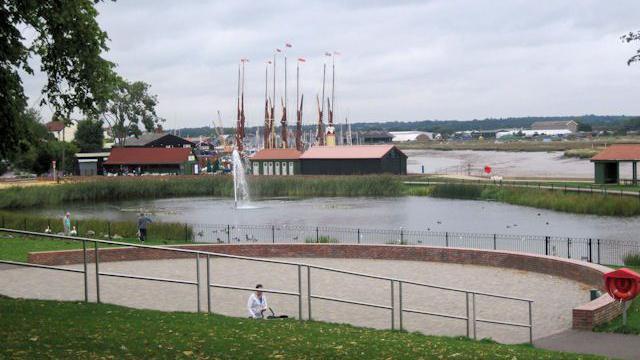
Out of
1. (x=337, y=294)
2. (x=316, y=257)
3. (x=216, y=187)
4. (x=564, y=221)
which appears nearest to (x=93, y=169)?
(x=216, y=187)

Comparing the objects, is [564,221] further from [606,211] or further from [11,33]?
[11,33]

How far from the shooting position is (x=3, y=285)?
659 inches

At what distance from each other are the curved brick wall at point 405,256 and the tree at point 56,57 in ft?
13.2

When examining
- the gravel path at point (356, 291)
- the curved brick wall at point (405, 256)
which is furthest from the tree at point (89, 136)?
the gravel path at point (356, 291)

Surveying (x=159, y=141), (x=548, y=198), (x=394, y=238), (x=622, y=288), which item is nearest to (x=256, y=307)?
(x=622, y=288)

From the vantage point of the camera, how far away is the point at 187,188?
9269 centimetres

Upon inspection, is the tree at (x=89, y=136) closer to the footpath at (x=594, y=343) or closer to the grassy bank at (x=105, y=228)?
the grassy bank at (x=105, y=228)

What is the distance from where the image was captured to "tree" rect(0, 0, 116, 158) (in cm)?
1708

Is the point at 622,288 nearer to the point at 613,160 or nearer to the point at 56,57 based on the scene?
the point at 56,57

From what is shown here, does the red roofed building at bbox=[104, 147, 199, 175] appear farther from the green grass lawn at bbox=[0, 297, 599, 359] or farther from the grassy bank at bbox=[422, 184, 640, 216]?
the green grass lawn at bbox=[0, 297, 599, 359]

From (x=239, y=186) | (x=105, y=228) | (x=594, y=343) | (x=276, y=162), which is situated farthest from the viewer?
(x=276, y=162)

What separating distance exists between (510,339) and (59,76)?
436 inches

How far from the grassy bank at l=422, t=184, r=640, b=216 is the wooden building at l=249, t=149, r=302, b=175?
2427 centimetres

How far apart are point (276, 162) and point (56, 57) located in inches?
3357
